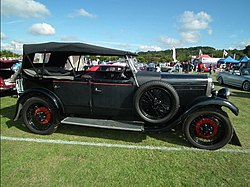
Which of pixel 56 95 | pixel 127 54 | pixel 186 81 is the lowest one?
pixel 56 95

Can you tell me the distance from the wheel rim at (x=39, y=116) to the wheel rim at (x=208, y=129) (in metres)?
2.91

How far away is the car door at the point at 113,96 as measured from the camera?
341cm

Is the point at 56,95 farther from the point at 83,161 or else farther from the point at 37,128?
the point at 83,161

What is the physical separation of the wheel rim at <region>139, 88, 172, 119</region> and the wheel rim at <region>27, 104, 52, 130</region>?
2.01 metres

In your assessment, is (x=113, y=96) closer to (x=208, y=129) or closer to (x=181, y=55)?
(x=208, y=129)

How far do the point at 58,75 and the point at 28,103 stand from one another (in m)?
0.96

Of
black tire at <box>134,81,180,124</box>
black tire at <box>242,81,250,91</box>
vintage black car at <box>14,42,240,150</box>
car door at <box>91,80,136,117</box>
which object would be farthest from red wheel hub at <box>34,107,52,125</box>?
black tire at <box>242,81,250,91</box>

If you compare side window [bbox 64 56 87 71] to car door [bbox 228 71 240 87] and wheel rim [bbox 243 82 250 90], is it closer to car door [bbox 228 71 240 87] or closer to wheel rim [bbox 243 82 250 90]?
wheel rim [bbox 243 82 250 90]

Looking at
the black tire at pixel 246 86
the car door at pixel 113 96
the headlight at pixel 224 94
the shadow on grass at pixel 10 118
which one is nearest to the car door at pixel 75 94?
the car door at pixel 113 96

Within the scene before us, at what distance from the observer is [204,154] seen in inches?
118

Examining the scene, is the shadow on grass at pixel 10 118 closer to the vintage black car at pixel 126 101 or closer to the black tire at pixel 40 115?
the black tire at pixel 40 115

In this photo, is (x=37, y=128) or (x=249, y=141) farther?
(x=37, y=128)

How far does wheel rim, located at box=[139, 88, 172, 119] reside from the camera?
3.28 meters

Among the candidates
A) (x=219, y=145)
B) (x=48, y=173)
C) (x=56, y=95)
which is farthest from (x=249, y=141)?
(x=56, y=95)
